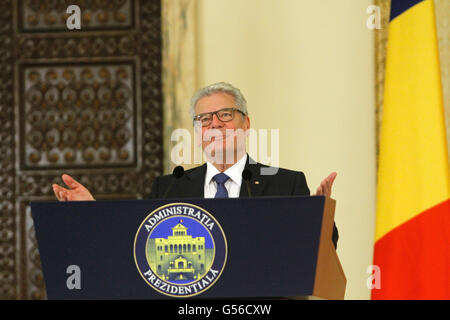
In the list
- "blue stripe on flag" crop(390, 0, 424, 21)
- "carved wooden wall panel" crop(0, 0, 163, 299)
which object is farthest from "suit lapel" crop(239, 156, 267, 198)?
"carved wooden wall panel" crop(0, 0, 163, 299)

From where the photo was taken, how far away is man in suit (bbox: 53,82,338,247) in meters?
2.74

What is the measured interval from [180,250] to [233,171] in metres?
0.96

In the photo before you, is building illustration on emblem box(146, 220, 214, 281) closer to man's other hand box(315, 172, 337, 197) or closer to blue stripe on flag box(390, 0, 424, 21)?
man's other hand box(315, 172, 337, 197)

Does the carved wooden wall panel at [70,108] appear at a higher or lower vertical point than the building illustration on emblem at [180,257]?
higher

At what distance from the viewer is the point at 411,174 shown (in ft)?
11.6

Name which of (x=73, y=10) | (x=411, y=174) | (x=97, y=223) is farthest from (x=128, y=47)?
(x=97, y=223)

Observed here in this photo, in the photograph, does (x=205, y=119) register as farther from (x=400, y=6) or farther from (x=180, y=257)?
(x=400, y=6)

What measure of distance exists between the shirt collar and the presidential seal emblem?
89 centimetres

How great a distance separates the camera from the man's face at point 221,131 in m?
2.77

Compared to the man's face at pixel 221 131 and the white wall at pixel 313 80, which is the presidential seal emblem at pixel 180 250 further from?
the white wall at pixel 313 80

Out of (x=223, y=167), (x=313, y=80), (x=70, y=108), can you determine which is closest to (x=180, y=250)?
(x=223, y=167)

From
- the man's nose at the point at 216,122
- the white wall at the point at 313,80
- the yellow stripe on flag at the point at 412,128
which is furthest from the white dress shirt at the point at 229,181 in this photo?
the white wall at the point at 313,80

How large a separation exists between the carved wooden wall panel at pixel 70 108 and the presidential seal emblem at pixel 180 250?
279 cm

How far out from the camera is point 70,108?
4.77 m
